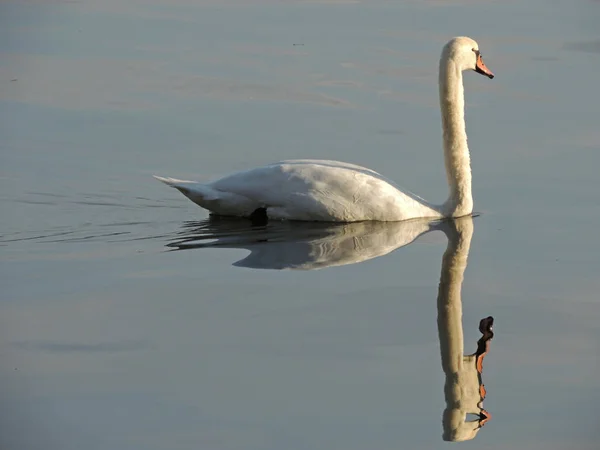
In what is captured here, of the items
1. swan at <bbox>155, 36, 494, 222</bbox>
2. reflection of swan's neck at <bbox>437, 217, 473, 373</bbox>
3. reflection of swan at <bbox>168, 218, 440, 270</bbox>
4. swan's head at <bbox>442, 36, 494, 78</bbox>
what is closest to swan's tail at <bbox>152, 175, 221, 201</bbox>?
swan at <bbox>155, 36, 494, 222</bbox>

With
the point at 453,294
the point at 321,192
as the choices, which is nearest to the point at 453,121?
the point at 321,192

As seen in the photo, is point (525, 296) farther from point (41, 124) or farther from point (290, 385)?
point (41, 124)

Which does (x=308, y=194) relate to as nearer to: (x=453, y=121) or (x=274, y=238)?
(x=274, y=238)

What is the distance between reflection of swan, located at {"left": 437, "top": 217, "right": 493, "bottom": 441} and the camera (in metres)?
7.53

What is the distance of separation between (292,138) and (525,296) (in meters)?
5.23

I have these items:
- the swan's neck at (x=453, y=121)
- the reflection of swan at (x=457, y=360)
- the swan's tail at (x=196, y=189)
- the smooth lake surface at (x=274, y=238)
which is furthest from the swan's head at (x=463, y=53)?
the swan's tail at (x=196, y=189)

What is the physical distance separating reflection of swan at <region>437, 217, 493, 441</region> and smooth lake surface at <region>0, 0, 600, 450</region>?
0.06m

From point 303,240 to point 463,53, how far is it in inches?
108

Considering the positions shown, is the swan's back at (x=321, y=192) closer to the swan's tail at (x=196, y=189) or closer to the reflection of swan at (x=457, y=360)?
the swan's tail at (x=196, y=189)

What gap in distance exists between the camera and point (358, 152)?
1398 centimetres

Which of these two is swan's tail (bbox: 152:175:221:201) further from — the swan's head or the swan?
the swan's head

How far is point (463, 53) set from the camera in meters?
12.8

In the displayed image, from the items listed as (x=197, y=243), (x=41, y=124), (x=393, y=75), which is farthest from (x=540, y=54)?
(x=197, y=243)

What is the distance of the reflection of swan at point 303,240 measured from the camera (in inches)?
416
